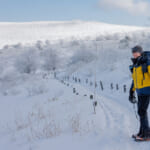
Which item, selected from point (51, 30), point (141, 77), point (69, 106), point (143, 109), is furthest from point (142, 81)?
point (51, 30)

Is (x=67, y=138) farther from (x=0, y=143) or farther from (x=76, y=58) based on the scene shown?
(x=76, y=58)

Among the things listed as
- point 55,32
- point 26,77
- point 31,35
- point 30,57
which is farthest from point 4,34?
point 26,77

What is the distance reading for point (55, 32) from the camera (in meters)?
131

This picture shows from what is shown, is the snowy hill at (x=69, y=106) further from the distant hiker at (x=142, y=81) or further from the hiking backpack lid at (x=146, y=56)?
the hiking backpack lid at (x=146, y=56)

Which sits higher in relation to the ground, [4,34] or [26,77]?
[4,34]

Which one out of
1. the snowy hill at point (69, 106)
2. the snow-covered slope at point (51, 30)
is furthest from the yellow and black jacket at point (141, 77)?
the snow-covered slope at point (51, 30)

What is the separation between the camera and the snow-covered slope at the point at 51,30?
11844 centimetres

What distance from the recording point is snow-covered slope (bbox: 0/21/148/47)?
11844cm

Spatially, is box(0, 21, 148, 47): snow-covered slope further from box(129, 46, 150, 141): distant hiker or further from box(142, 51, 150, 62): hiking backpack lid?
box(142, 51, 150, 62): hiking backpack lid

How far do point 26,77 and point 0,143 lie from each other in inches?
1101

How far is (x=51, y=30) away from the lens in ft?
446

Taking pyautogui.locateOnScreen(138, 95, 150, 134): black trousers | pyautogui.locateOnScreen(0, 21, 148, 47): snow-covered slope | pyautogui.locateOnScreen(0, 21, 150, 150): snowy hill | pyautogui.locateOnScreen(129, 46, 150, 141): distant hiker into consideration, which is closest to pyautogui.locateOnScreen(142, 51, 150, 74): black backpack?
pyautogui.locateOnScreen(129, 46, 150, 141): distant hiker

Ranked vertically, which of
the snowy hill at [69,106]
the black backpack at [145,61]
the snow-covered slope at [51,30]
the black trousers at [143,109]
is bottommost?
the snowy hill at [69,106]

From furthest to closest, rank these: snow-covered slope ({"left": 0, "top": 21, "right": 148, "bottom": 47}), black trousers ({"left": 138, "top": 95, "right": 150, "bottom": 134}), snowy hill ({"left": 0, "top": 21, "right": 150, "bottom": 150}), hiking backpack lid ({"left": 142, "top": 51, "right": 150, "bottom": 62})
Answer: snow-covered slope ({"left": 0, "top": 21, "right": 148, "bottom": 47})
snowy hill ({"left": 0, "top": 21, "right": 150, "bottom": 150})
black trousers ({"left": 138, "top": 95, "right": 150, "bottom": 134})
hiking backpack lid ({"left": 142, "top": 51, "right": 150, "bottom": 62})
